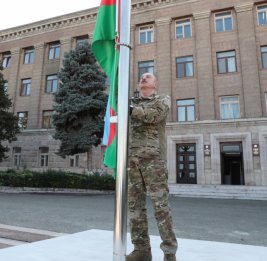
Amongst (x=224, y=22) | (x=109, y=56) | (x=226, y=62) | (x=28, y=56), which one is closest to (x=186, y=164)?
(x=226, y=62)

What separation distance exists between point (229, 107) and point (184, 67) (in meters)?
5.04

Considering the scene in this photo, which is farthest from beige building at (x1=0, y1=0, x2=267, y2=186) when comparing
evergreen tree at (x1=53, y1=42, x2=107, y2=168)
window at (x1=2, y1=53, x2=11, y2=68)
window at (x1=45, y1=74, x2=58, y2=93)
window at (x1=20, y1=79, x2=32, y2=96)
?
window at (x1=2, y1=53, x2=11, y2=68)

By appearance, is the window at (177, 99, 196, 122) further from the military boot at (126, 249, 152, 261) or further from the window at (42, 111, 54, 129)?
the military boot at (126, 249, 152, 261)

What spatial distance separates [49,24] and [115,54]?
2774cm

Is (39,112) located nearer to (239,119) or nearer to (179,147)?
(179,147)

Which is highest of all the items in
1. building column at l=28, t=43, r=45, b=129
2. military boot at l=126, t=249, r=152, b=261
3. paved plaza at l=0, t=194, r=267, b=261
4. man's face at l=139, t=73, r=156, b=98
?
building column at l=28, t=43, r=45, b=129

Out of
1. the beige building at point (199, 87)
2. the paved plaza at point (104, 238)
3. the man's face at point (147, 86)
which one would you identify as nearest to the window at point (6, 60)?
the beige building at point (199, 87)

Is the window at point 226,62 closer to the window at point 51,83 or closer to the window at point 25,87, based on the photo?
the window at point 51,83

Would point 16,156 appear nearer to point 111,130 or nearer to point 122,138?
point 111,130

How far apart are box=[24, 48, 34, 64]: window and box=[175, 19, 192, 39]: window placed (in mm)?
15103

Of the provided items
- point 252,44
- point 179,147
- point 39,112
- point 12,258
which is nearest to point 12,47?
point 39,112

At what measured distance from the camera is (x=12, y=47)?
94.4 ft

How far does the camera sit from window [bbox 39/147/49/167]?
24.7m

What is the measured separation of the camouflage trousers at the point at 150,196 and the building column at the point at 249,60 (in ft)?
61.1
